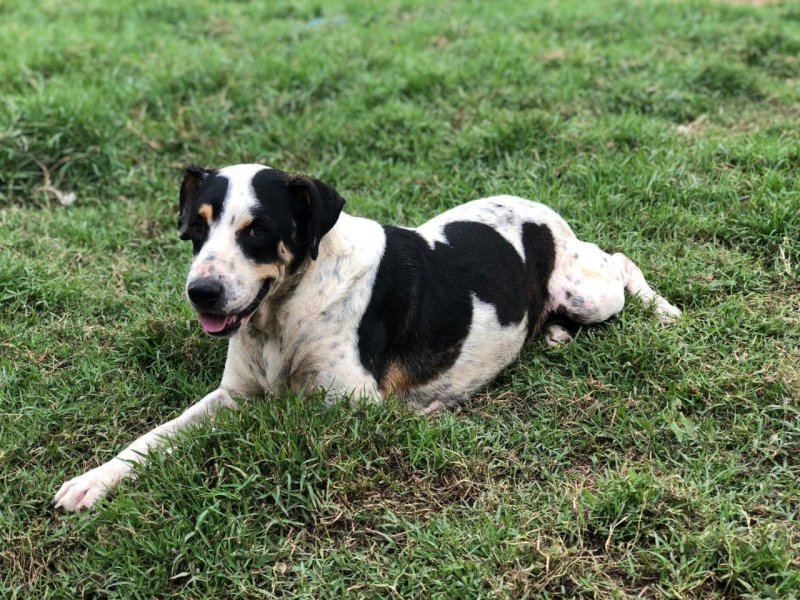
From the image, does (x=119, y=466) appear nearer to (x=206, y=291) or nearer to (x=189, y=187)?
(x=206, y=291)

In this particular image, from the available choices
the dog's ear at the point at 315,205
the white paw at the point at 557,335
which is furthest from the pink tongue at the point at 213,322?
the white paw at the point at 557,335

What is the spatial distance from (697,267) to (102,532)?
137 inches

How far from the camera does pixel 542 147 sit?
638cm

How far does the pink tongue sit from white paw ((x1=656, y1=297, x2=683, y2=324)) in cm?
233

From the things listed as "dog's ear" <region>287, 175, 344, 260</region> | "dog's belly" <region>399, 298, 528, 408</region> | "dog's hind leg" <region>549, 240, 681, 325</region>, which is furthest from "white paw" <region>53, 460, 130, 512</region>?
"dog's hind leg" <region>549, 240, 681, 325</region>

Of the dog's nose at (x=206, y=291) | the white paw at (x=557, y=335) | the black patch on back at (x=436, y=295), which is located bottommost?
the white paw at (x=557, y=335)

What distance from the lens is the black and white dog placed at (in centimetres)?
375

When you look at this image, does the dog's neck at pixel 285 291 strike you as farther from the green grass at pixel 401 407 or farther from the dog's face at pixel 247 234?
the green grass at pixel 401 407

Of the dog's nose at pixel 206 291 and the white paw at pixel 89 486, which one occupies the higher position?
the dog's nose at pixel 206 291

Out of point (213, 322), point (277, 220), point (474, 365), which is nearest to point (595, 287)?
point (474, 365)

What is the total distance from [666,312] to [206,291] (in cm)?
251

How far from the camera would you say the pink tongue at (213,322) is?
374 cm

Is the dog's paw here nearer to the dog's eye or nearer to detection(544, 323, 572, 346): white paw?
the dog's eye

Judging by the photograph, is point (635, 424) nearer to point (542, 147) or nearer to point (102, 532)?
point (102, 532)
